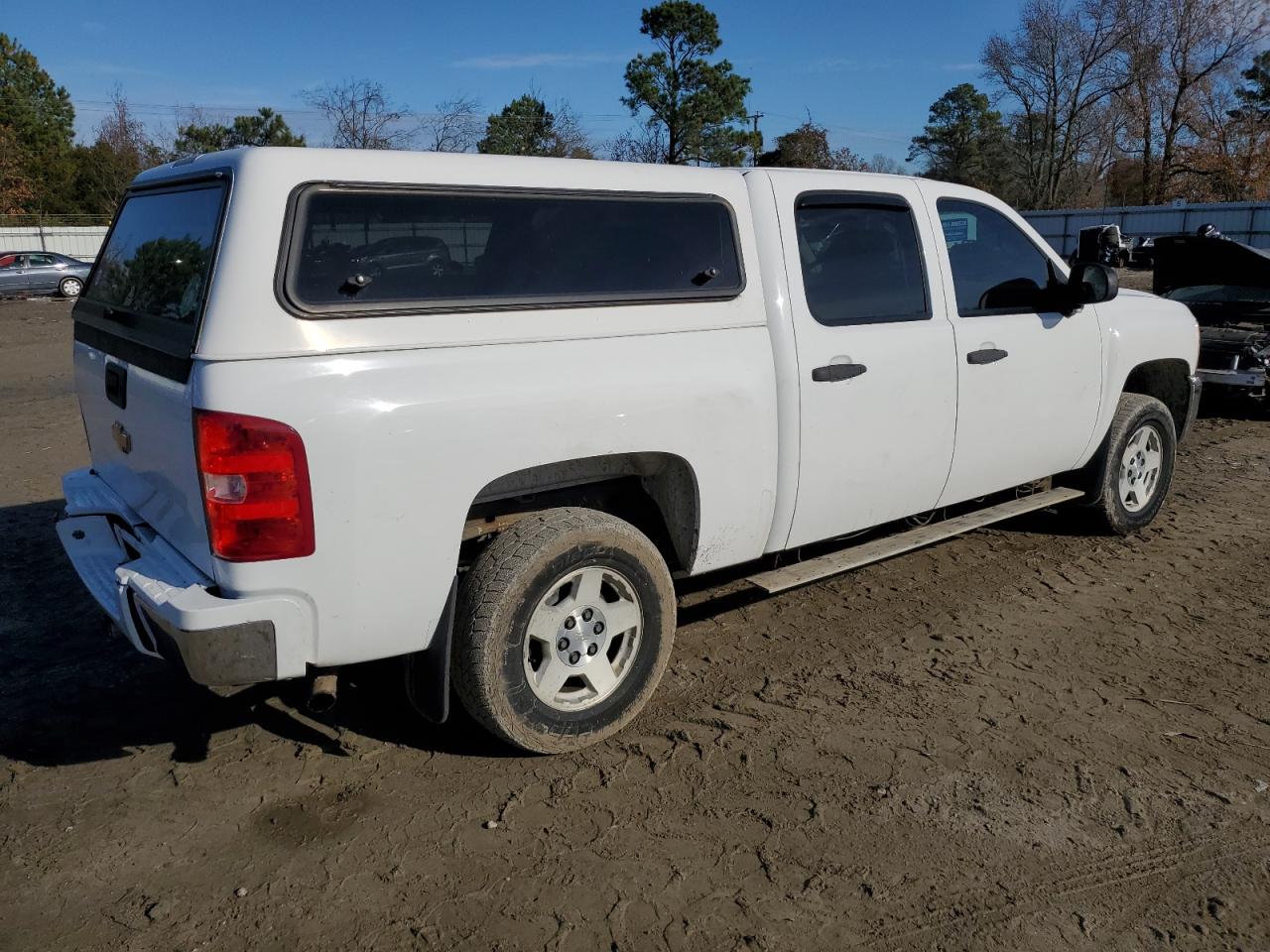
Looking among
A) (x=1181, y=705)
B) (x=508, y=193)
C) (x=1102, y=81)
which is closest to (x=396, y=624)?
(x=508, y=193)

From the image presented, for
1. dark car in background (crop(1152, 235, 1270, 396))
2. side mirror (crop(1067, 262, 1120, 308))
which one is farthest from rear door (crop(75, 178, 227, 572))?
dark car in background (crop(1152, 235, 1270, 396))

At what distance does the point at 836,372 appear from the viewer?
409 cm

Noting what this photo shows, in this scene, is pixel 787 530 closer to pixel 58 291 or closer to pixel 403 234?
pixel 403 234

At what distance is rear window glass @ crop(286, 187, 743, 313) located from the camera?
9.91 ft

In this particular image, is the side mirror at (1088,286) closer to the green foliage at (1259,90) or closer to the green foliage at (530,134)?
the green foliage at (530,134)

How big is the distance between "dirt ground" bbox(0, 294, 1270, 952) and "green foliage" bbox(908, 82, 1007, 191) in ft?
186

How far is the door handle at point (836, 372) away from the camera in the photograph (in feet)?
13.3

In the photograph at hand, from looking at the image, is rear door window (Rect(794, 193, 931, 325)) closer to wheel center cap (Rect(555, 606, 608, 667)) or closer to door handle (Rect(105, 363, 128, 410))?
wheel center cap (Rect(555, 606, 608, 667))

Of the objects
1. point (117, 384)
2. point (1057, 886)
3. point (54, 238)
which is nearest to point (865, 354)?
point (1057, 886)

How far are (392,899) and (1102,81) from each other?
175 feet

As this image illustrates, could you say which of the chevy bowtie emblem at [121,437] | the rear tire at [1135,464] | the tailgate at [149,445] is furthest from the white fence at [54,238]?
the rear tire at [1135,464]

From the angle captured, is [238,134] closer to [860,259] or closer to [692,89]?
[692,89]

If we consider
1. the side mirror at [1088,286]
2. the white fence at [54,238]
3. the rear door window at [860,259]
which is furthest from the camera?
the white fence at [54,238]

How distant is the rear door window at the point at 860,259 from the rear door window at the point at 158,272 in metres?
2.23
